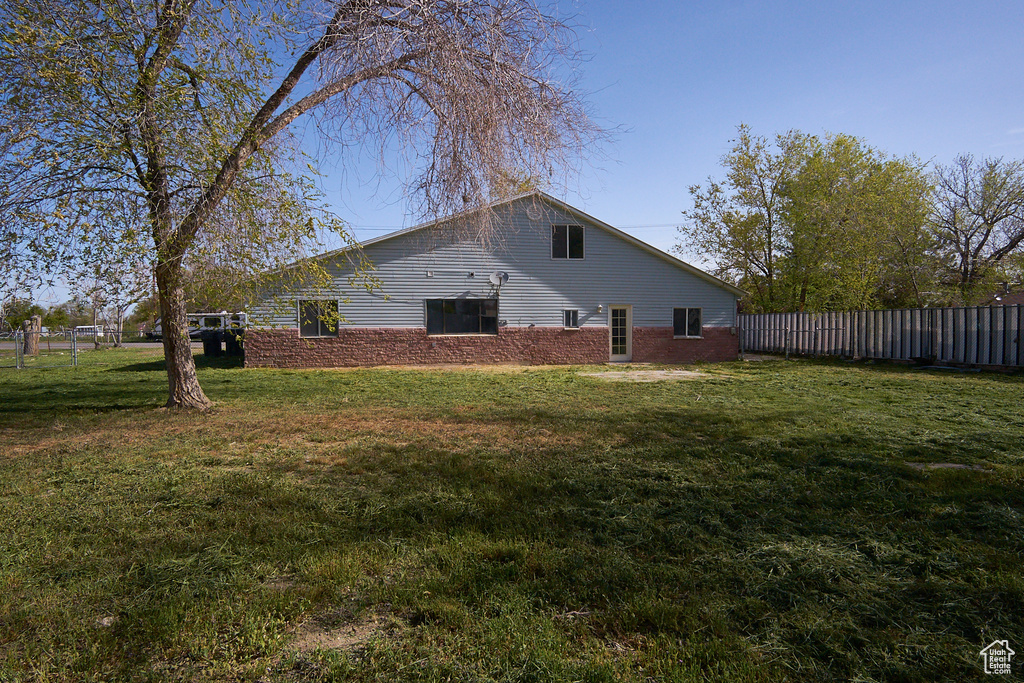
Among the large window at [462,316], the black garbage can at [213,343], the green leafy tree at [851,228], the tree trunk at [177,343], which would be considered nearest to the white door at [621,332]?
the large window at [462,316]

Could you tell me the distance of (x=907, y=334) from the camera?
16391 mm

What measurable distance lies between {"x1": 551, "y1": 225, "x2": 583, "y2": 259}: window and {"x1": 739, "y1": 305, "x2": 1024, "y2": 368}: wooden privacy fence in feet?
26.4

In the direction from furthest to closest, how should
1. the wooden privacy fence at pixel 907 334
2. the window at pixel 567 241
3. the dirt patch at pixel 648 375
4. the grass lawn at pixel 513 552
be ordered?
the window at pixel 567 241
the wooden privacy fence at pixel 907 334
the dirt patch at pixel 648 375
the grass lawn at pixel 513 552

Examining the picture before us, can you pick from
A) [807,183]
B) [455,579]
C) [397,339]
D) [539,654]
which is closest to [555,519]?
[455,579]

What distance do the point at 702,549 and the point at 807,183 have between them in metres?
25.3

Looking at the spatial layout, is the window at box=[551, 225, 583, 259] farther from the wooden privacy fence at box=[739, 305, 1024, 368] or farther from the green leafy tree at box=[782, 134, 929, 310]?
the green leafy tree at box=[782, 134, 929, 310]

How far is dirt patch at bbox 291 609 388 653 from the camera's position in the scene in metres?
2.18

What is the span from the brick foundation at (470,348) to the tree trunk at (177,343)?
7584 mm

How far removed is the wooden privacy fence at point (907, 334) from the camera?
46.0 feet

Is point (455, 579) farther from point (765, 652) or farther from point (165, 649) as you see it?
point (765, 652)

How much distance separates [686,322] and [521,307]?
5.80 metres

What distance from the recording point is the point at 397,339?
54.6 ft

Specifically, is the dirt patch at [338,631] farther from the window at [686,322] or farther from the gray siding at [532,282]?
the window at [686,322]

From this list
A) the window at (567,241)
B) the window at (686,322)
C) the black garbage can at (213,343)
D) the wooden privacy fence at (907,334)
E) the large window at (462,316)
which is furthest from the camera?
the black garbage can at (213,343)
